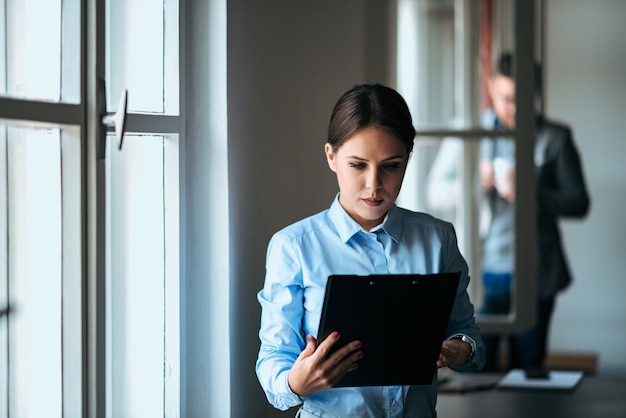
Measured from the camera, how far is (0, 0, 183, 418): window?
54.1 inches

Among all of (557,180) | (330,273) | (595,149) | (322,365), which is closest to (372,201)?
(330,273)

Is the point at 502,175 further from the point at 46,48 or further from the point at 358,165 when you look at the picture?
the point at 46,48

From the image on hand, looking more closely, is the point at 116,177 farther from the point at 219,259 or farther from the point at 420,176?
the point at 420,176

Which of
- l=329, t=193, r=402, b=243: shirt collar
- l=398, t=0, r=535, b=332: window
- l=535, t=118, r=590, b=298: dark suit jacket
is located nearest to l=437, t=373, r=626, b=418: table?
l=398, t=0, r=535, b=332: window

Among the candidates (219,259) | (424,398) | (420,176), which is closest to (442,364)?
(424,398)

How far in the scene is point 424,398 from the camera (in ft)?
5.27

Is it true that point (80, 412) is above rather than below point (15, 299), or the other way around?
below

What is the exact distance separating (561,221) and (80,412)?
448cm

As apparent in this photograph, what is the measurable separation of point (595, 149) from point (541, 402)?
126 inches

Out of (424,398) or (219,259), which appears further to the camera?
(219,259)

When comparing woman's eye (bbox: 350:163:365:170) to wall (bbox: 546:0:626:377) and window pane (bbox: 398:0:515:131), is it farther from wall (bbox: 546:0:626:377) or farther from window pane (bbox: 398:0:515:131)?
wall (bbox: 546:0:626:377)

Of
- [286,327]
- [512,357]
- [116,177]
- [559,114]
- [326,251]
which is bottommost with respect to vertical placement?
[512,357]

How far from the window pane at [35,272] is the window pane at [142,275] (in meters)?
0.14

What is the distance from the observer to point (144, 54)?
173cm
